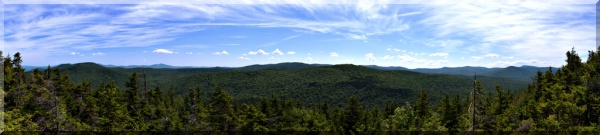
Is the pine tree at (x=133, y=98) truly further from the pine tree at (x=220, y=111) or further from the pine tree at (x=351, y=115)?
the pine tree at (x=351, y=115)

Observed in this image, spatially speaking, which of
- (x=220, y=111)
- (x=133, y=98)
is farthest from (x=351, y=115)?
(x=133, y=98)

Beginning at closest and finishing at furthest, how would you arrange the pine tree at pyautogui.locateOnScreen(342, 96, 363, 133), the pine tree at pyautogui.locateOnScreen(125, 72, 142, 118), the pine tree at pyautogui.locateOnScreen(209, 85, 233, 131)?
the pine tree at pyautogui.locateOnScreen(209, 85, 233, 131) < the pine tree at pyautogui.locateOnScreen(125, 72, 142, 118) < the pine tree at pyautogui.locateOnScreen(342, 96, 363, 133)

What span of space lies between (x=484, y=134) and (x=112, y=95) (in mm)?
41343

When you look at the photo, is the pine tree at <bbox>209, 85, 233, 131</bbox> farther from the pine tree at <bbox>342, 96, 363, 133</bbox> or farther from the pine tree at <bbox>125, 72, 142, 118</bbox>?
the pine tree at <bbox>342, 96, 363, 133</bbox>

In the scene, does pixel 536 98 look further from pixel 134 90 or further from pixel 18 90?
pixel 18 90

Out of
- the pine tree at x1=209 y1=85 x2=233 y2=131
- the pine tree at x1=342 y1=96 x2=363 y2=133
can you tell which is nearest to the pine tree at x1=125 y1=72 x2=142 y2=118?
the pine tree at x1=209 y1=85 x2=233 y2=131

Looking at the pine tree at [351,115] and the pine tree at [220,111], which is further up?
the pine tree at [220,111]

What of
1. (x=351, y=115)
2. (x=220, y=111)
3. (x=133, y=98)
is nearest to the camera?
(x=220, y=111)

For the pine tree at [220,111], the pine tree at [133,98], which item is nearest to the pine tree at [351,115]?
the pine tree at [220,111]

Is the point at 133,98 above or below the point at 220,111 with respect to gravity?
above

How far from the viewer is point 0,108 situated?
16.5 metres

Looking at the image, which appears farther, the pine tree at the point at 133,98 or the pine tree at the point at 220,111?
the pine tree at the point at 133,98

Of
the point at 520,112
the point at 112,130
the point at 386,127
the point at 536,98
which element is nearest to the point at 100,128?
the point at 112,130

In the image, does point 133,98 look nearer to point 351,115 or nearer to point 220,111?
point 220,111
